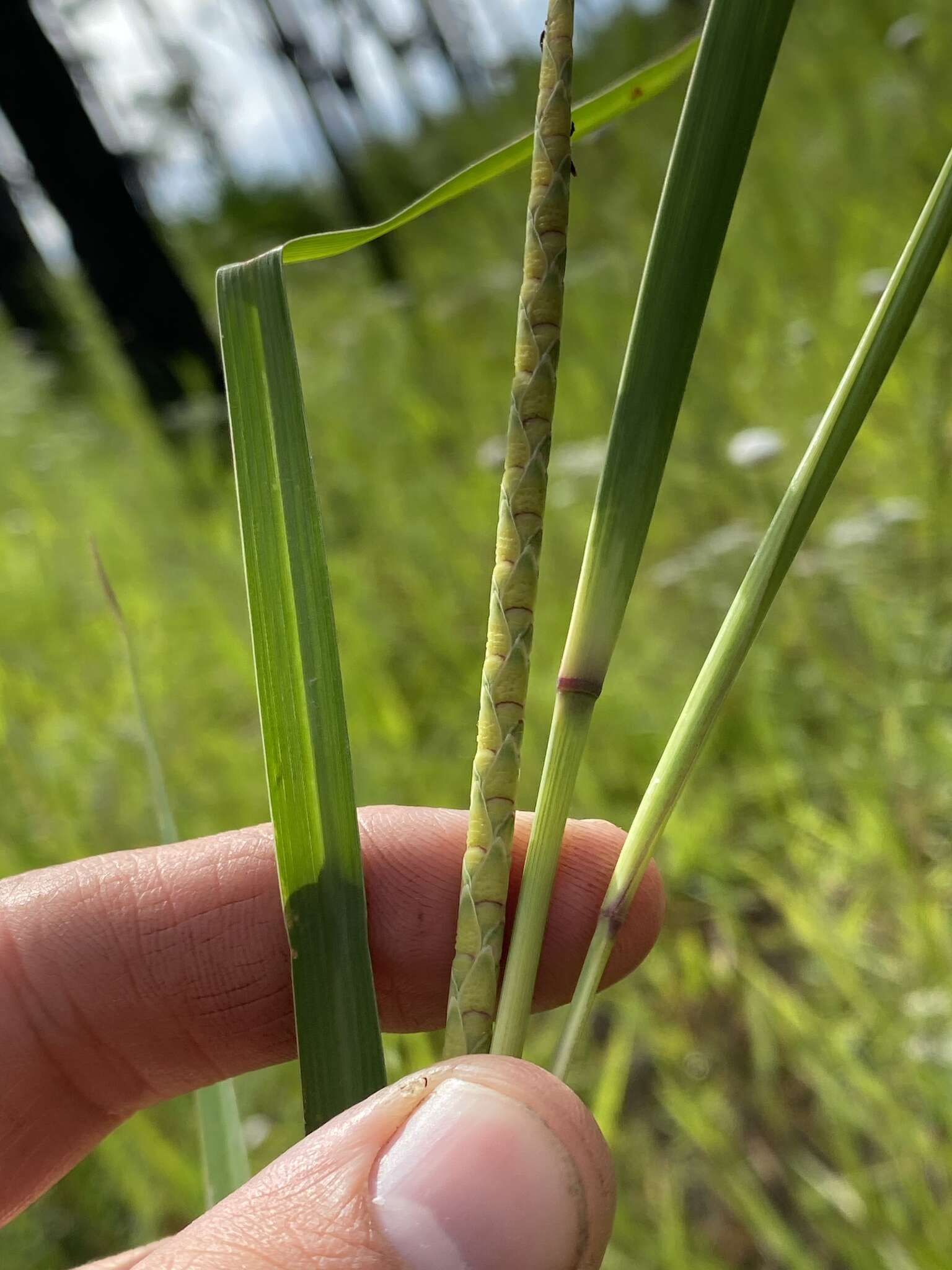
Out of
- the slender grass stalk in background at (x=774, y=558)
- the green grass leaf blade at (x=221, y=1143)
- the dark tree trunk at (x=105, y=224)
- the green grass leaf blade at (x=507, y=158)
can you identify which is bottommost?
the green grass leaf blade at (x=221, y=1143)

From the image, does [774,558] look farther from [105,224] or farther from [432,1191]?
[105,224]

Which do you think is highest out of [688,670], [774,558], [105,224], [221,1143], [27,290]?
[27,290]

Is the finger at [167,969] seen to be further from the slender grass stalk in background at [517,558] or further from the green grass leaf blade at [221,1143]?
the slender grass stalk in background at [517,558]

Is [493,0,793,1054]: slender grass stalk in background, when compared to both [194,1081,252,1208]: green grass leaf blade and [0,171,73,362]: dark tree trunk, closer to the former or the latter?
[194,1081,252,1208]: green grass leaf blade

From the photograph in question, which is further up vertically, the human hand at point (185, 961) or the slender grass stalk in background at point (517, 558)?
the slender grass stalk in background at point (517, 558)

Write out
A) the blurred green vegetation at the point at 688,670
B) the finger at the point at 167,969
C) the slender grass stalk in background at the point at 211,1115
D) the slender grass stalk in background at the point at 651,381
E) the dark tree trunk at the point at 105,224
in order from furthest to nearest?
the dark tree trunk at the point at 105,224 → the blurred green vegetation at the point at 688,670 → the finger at the point at 167,969 → the slender grass stalk in background at the point at 211,1115 → the slender grass stalk in background at the point at 651,381

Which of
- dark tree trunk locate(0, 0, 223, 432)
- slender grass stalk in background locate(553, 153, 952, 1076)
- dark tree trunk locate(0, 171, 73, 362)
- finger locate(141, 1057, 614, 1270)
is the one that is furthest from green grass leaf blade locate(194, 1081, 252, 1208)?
dark tree trunk locate(0, 171, 73, 362)

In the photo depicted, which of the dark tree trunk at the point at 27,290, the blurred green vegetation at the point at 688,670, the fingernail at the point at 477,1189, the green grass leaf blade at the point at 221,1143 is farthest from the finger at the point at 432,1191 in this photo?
the dark tree trunk at the point at 27,290

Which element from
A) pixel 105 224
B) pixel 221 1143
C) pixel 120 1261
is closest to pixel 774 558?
pixel 221 1143
